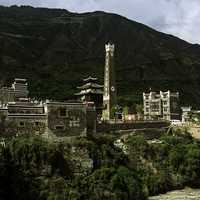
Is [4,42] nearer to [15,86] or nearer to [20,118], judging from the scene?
[15,86]

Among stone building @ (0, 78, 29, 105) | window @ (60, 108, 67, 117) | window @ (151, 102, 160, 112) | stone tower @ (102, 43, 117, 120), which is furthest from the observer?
window @ (151, 102, 160, 112)

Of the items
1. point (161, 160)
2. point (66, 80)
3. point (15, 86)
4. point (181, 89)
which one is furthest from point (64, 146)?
point (181, 89)

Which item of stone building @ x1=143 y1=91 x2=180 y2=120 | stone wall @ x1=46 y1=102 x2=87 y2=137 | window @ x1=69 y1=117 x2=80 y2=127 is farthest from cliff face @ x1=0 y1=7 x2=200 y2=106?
window @ x1=69 y1=117 x2=80 y2=127

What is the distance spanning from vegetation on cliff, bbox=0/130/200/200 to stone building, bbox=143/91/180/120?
98.0 feet

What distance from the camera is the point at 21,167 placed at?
195 ft

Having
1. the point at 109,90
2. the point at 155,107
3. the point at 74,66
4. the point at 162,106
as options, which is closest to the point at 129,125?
the point at 109,90

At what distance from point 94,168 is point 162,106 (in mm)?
47247

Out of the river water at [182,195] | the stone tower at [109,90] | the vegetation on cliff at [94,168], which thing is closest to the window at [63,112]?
the vegetation on cliff at [94,168]

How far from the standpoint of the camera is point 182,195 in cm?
6962

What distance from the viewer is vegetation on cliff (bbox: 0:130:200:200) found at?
2314 inches

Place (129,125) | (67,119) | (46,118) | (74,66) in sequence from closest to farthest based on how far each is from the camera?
(46,118) < (67,119) < (129,125) < (74,66)

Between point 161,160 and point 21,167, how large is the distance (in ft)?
77.5

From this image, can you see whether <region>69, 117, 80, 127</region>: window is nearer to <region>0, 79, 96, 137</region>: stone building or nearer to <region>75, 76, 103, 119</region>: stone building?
<region>0, 79, 96, 137</region>: stone building

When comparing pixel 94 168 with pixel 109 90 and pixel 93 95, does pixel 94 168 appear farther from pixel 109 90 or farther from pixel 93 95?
pixel 109 90
